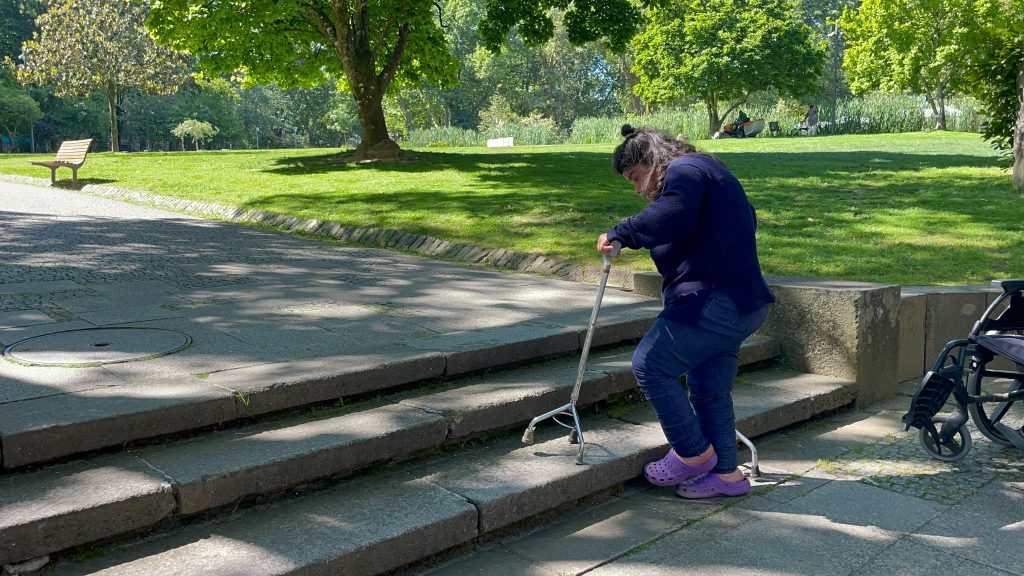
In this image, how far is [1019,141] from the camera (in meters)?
11.2

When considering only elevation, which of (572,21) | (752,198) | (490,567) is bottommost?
(490,567)

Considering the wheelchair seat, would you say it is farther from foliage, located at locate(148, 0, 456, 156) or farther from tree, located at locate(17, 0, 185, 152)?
tree, located at locate(17, 0, 185, 152)

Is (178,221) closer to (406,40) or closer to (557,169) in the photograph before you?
(557,169)

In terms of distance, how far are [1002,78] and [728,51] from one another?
35223 mm

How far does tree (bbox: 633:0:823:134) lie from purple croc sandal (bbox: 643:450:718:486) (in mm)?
44212

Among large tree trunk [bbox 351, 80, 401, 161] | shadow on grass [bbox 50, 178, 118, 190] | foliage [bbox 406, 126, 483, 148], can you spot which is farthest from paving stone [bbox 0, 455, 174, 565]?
foliage [bbox 406, 126, 483, 148]

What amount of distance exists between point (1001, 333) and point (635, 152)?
87.0 inches

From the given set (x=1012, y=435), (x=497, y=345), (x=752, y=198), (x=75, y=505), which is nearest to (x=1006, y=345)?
(x=1012, y=435)

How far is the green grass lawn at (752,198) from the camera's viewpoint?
26.7 feet

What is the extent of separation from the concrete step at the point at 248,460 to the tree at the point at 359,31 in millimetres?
14796

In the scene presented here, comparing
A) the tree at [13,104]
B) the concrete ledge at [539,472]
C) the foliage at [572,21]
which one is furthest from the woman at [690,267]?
the tree at [13,104]

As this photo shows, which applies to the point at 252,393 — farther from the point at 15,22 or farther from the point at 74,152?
the point at 15,22

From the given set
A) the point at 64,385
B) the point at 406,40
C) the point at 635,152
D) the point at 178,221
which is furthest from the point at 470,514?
the point at 406,40

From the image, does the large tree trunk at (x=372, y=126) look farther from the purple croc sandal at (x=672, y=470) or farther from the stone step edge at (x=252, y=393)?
the purple croc sandal at (x=672, y=470)
